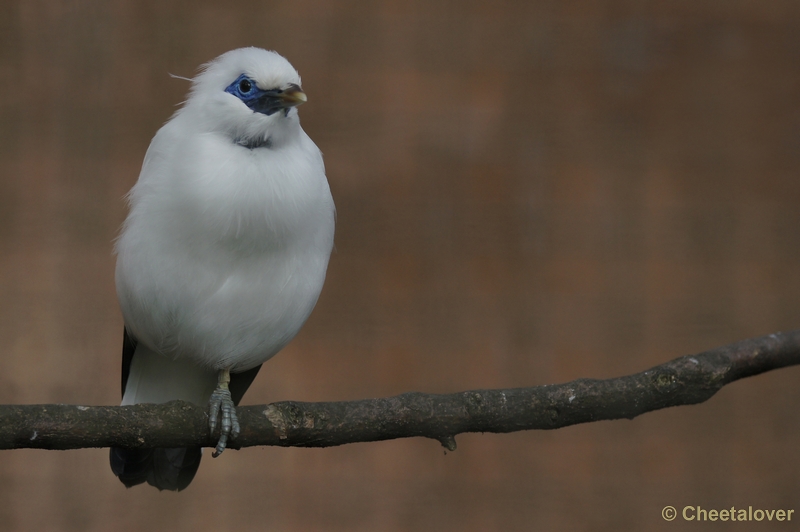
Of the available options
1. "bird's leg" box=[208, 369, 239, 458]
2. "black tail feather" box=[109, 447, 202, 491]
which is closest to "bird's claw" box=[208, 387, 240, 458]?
"bird's leg" box=[208, 369, 239, 458]

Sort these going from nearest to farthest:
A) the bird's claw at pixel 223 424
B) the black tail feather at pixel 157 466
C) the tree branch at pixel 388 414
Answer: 1. the tree branch at pixel 388 414
2. the bird's claw at pixel 223 424
3. the black tail feather at pixel 157 466

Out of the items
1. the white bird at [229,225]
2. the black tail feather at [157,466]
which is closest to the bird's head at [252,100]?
the white bird at [229,225]

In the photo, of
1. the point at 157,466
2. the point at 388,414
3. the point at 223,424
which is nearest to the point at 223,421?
the point at 223,424

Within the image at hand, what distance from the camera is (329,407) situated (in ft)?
3.43

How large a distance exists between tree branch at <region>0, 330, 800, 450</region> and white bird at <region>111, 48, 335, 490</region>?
0.19 feet

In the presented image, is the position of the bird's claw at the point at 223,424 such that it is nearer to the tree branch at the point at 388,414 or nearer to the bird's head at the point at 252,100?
the tree branch at the point at 388,414

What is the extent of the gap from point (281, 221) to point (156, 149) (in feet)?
0.75

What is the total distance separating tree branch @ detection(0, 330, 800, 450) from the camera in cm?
93

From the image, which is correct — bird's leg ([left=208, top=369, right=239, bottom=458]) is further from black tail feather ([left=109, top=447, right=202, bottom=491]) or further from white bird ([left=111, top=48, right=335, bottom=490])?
black tail feather ([left=109, top=447, right=202, bottom=491])

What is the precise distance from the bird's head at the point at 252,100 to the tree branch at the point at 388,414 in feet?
1.19

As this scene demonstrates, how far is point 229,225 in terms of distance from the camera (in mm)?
1052

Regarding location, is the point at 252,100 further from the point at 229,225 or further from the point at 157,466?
the point at 157,466

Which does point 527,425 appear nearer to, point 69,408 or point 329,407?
point 329,407

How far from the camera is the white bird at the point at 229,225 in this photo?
1.05 meters
